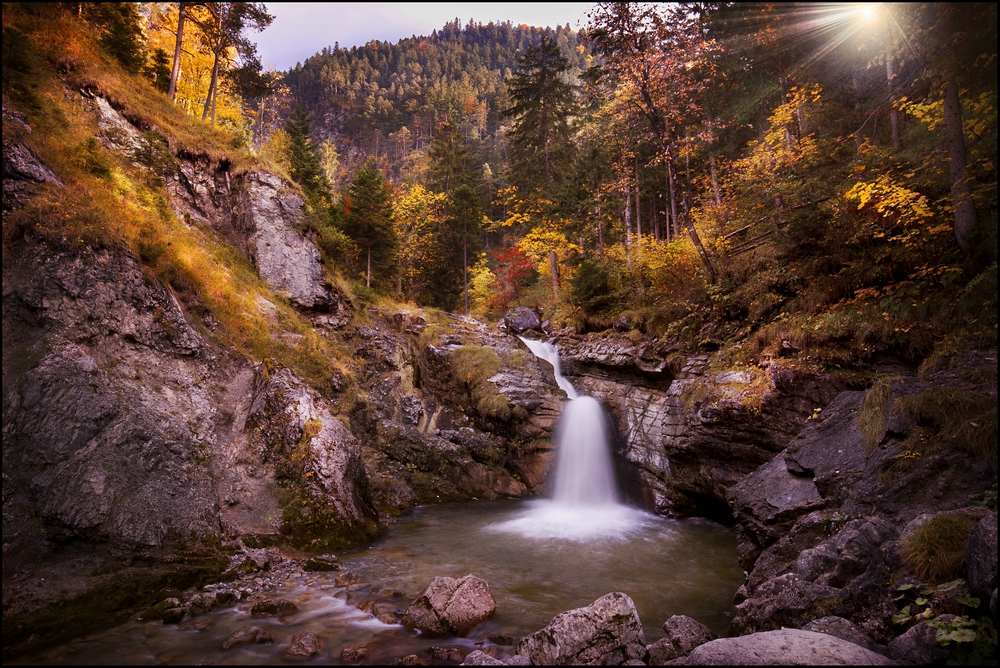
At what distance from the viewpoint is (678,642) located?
514cm

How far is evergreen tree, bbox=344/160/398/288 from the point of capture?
2105 centimetres

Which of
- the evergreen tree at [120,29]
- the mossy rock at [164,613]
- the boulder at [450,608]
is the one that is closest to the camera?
the mossy rock at [164,613]

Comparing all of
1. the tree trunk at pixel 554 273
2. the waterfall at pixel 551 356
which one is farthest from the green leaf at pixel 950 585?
the tree trunk at pixel 554 273

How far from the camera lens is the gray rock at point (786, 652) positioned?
12.4 feet

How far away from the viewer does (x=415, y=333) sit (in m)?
19.0

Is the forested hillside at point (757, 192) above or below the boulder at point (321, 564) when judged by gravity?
above

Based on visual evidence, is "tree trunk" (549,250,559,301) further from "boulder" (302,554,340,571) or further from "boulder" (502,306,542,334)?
"boulder" (302,554,340,571)

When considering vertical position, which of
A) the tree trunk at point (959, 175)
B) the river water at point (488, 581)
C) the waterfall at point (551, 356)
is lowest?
the river water at point (488, 581)

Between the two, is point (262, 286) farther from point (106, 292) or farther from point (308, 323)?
point (106, 292)

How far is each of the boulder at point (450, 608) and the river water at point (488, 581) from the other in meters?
0.14

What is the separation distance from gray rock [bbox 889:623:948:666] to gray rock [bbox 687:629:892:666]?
24 cm

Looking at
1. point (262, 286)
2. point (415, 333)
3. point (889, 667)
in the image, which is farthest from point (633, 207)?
point (889, 667)

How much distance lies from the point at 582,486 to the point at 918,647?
11016 mm

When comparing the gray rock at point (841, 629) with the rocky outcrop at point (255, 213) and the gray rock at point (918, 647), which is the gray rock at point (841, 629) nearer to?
the gray rock at point (918, 647)
